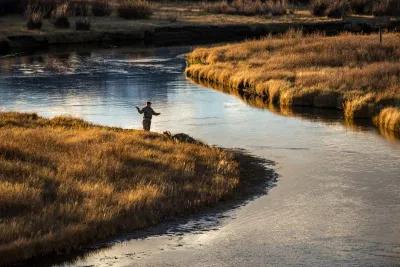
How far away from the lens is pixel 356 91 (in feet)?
113

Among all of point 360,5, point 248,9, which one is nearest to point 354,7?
point 360,5

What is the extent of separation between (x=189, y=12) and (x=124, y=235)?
7517 centimetres

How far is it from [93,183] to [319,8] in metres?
76.2

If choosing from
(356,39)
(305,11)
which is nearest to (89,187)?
(356,39)

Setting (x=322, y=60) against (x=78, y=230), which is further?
(x=322, y=60)

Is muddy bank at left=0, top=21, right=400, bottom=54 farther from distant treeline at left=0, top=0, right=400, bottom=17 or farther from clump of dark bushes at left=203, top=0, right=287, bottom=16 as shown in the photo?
clump of dark bushes at left=203, top=0, right=287, bottom=16

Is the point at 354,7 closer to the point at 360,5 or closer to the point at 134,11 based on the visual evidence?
the point at 360,5

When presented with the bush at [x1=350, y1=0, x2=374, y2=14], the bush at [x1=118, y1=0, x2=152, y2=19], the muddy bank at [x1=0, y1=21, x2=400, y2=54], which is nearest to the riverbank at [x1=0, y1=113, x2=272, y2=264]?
the muddy bank at [x1=0, y1=21, x2=400, y2=54]

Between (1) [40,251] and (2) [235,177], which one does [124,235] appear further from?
(2) [235,177]

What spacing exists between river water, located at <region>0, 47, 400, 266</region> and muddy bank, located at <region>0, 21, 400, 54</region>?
21971 mm

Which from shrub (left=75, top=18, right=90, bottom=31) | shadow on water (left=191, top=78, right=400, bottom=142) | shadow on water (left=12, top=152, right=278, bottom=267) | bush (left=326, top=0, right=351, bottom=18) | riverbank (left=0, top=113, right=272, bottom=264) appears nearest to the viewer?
shadow on water (left=12, top=152, right=278, bottom=267)

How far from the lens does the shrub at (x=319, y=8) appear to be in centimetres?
9088

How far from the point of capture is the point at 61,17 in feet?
247

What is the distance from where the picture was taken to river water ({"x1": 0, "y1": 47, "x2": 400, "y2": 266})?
15141 mm
